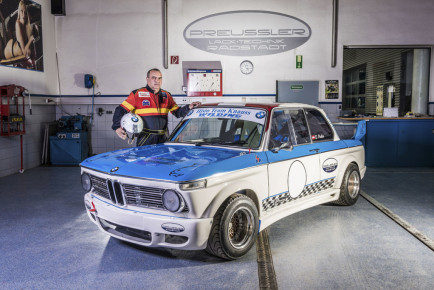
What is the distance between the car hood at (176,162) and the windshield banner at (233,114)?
16.3 inches

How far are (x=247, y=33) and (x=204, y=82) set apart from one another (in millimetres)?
1612

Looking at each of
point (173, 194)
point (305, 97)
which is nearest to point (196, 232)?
point (173, 194)

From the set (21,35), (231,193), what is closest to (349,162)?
(231,193)

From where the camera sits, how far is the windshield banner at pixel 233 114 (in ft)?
13.0

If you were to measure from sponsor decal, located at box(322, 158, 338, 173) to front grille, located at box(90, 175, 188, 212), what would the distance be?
2.16m

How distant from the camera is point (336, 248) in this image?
12.2 ft

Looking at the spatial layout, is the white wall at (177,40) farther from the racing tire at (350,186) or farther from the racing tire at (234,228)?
the racing tire at (234,228)

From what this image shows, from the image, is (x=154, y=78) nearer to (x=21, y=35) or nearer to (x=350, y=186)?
(x=350, y=186)

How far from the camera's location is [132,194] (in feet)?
10.7

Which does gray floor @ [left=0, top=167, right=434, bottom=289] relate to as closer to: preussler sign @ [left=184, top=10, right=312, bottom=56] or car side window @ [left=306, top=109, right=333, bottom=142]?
car side window @ [left=306, top=109, right=333, bottom=142]

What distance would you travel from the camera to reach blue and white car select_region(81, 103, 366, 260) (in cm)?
307

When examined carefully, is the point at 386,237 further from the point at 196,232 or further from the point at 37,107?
the point at 37,107

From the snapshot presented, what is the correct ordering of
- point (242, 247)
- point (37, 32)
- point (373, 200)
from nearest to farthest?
point (242, 247) → point (373, 200) → point (37, 32)

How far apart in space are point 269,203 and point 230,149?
0.65m
